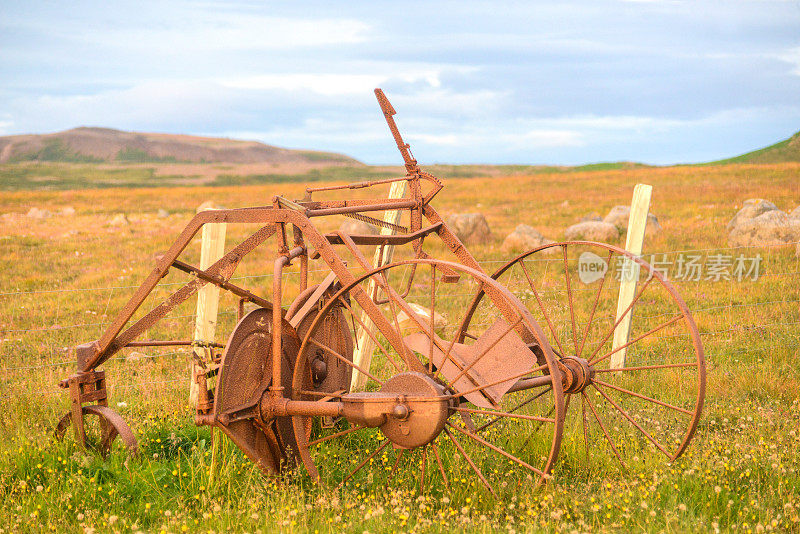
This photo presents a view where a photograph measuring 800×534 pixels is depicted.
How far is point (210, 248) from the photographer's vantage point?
620cm

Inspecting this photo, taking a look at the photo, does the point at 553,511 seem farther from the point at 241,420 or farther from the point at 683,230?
the point at 683,230

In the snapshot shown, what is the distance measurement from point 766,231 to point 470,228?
6.69 meters

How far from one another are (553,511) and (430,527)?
2.34 ft

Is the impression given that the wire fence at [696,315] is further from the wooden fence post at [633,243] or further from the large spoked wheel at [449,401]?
the large spoked wheel at [449,401]

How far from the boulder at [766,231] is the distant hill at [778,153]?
109ft

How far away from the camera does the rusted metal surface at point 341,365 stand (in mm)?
3844

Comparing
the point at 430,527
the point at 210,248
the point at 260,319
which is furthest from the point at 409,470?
the point at 210,248

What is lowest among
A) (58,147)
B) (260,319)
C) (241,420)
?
(241,420)

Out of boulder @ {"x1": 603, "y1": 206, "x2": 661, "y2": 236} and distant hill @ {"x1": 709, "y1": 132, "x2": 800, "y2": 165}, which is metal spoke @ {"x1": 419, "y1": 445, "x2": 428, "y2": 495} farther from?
distant hill @ {"x1": 709, "y1": 132, "x2": 800, "y2": 165}

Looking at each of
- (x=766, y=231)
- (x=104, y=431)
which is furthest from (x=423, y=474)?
(x=766, y=231)

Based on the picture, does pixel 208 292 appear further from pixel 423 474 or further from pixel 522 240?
pixel 522 240

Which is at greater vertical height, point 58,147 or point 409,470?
point 58,147

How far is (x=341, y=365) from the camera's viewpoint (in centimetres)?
518

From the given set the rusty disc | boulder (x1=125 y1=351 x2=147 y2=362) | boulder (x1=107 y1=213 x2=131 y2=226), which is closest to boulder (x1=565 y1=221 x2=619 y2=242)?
boulder (x1=125 y1=351 x2=147 y2=362)
